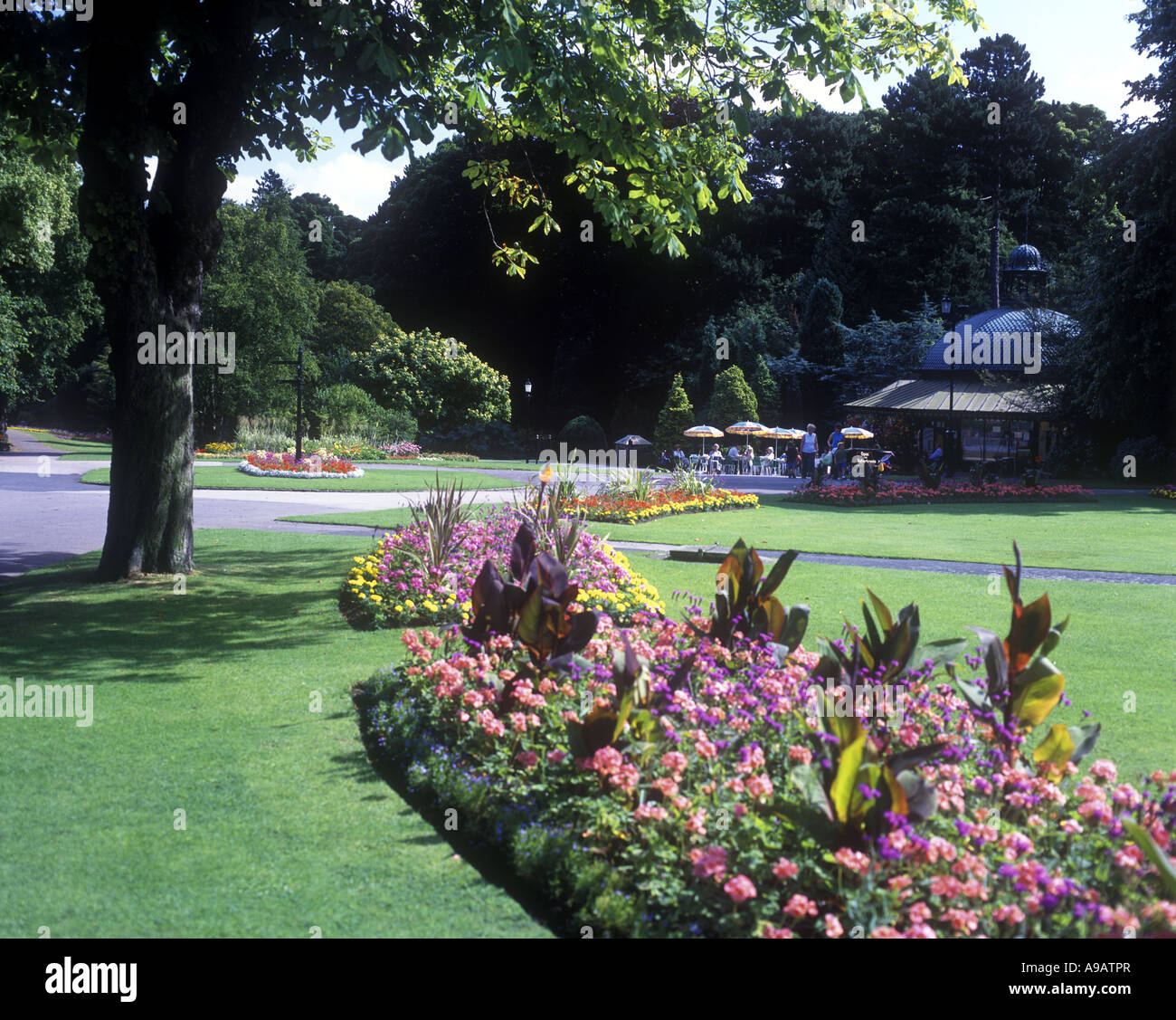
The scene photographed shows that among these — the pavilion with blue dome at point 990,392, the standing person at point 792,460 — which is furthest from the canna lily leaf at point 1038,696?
the standing person at point 792,460

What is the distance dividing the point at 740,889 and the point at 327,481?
2481cm

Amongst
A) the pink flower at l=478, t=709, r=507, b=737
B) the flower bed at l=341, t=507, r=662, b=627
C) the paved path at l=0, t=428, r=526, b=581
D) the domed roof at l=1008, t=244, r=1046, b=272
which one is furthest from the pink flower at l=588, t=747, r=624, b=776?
the domed roof at l=1008, t=244, r=1046, b=272

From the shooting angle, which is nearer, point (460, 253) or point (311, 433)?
point (311, 433)

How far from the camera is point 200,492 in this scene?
74.0 feet

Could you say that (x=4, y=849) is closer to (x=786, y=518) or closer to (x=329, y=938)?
(x=329, y=938)

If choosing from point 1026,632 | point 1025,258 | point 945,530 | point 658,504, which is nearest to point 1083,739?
point 1026,632

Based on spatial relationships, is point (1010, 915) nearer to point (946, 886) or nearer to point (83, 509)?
point (946, 886)

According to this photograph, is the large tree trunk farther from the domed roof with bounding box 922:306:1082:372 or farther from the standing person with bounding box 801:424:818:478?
the domed roof with bounding box 922:306:1082:372

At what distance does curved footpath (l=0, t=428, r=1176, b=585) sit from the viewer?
41.1ft

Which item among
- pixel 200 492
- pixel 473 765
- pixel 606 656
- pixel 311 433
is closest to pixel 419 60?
pixel 606 656

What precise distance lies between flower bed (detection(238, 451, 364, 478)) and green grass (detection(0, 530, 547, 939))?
20049 mm

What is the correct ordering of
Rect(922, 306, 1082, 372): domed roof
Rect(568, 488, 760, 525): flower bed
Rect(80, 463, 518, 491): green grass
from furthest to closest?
Rect(922, 306, 1082, 372): domed roof, Rect(80, 463, 518, 491): green grass, Rect(568, 488, 760, 525): flower bed

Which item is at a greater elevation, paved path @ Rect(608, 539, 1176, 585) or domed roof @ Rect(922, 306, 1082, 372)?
domed roof @ Rect(922, 306, 1082, 372)
